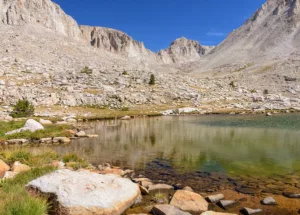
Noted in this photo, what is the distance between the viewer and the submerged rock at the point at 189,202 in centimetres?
1122

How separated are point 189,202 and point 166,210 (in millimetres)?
1571

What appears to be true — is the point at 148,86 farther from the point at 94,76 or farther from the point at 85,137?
the point at 85,137

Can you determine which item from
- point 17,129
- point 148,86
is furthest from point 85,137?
point 148,86

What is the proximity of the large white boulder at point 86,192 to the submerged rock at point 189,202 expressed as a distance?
1.89 m

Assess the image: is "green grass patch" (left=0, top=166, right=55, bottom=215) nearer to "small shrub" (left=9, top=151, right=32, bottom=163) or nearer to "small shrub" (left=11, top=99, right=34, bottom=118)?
"small shrub" (left=9, top=151, right=32, bottom=163)

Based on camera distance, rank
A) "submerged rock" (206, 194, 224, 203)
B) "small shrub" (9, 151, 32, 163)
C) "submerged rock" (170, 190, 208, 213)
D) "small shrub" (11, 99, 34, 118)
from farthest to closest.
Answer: "small shrub" (11, 99, 34, 118) < "small shrub" (9, 151, 32, 163) < "submerged rock" (206, 194, 224, 203) < "submerged rock" (170, 190, 208, 213)

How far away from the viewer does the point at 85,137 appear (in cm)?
3338

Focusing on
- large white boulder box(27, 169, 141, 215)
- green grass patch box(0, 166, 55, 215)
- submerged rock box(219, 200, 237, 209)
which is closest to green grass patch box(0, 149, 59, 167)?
green grass patch box(0, 166, 55, 215)

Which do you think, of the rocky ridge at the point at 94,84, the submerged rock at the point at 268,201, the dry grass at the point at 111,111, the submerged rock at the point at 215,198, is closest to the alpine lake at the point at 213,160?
the submerged rock at the point at 268,201

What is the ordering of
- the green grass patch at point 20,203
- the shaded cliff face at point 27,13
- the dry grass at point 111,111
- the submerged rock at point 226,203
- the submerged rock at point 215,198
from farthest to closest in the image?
the shaded cliff face at point 27,13, the dry grass at point 111,111, the submerged rock at point 215,198, the submerged rock at point 226,203, the green grass patch at point 20,203

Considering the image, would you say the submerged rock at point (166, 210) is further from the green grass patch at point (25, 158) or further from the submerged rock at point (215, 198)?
the green grass patch at point (25, 158)

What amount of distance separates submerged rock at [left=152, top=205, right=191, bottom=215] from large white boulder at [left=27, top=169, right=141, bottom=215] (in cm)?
121

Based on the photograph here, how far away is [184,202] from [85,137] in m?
23.8

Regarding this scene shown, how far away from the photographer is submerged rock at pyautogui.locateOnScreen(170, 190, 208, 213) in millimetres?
11219
